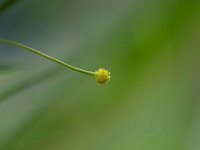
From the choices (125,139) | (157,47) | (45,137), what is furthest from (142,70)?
(45,137)

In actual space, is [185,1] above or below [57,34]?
above

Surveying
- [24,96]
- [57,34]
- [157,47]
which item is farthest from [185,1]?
[24,96]

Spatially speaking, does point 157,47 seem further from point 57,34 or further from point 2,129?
point 2,129

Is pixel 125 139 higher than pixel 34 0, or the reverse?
pixel 34 0

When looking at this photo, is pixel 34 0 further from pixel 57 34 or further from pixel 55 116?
pixel 55 116

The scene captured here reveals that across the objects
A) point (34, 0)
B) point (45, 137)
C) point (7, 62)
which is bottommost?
point (45, 137)

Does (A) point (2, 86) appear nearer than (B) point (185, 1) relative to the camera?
Yes
